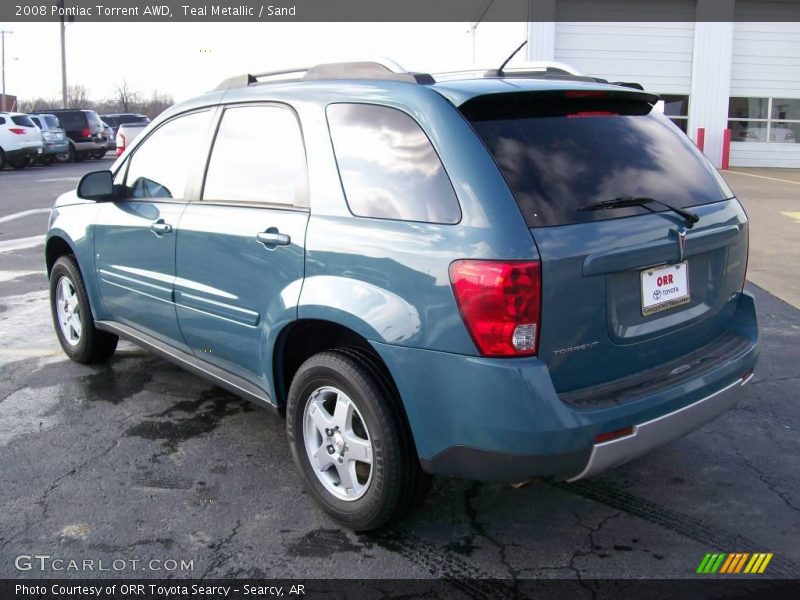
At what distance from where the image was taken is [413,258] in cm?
284

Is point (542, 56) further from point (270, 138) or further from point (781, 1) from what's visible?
point (270, 138)

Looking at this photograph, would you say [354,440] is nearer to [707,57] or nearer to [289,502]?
[289,502]

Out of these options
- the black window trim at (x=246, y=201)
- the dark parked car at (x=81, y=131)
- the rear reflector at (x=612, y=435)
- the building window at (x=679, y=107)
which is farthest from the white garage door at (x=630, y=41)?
the rear reflector at (x=612, y=435)

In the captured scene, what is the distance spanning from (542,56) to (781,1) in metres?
7.33

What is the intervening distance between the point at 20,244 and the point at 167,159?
6.99 metres

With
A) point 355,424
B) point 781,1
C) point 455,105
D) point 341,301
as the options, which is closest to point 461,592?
point 355,424

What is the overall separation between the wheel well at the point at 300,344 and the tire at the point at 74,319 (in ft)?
7.08

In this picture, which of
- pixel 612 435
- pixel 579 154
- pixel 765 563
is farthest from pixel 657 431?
pixel 579 154

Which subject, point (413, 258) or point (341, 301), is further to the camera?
point (341, 301)

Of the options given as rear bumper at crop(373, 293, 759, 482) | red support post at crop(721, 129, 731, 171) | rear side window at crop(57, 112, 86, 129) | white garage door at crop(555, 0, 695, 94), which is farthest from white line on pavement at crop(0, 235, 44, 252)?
rear side window at crop(57, 112, 86, 129)

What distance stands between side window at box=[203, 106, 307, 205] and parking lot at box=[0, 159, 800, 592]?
51.7 inches

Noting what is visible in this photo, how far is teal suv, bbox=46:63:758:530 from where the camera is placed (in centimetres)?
271

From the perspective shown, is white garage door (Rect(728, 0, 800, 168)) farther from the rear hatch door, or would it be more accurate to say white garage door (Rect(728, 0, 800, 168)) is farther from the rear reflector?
the rear reflector

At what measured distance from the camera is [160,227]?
164 inches
